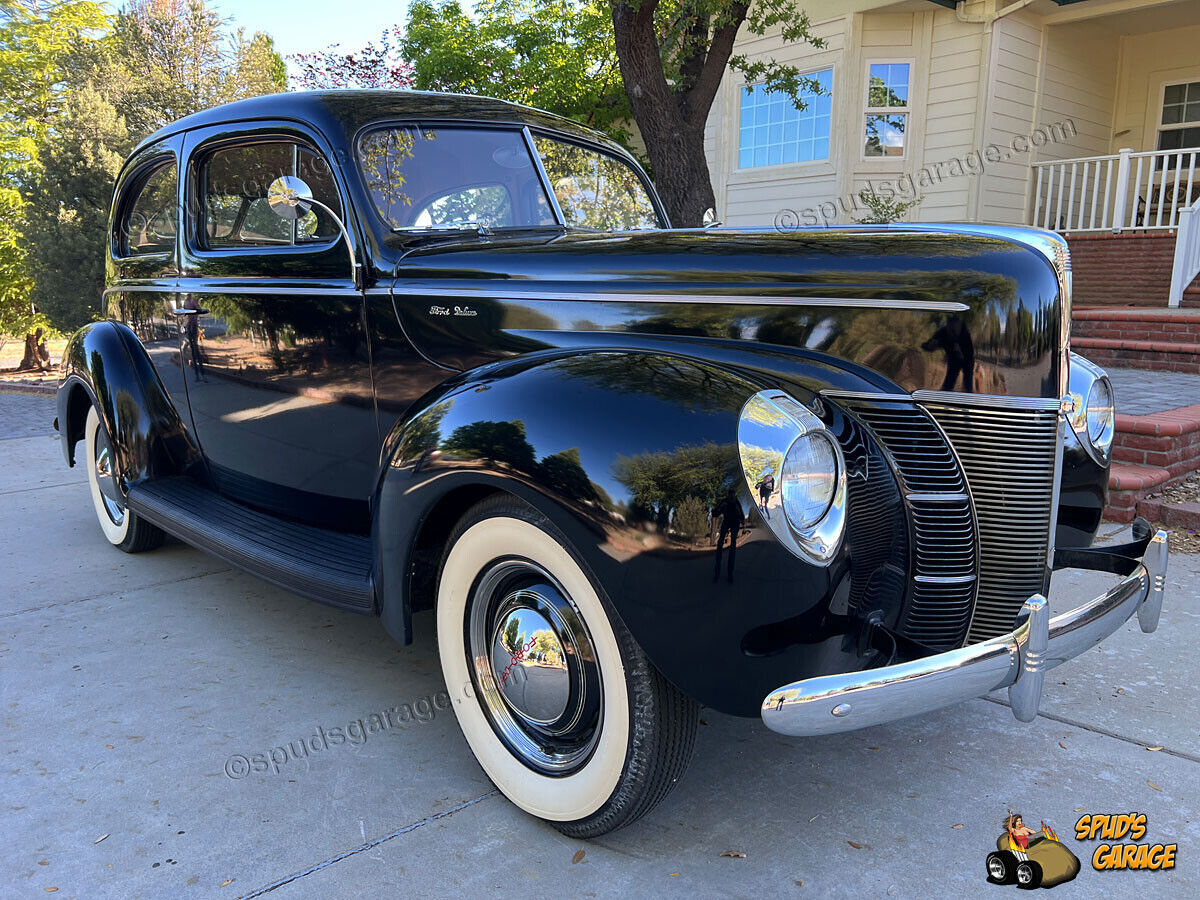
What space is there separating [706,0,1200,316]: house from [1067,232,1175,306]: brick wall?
1 cm

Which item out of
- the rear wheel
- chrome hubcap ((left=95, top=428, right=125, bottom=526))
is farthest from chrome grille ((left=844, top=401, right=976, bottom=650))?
the rear wheel

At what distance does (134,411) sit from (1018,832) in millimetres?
3515

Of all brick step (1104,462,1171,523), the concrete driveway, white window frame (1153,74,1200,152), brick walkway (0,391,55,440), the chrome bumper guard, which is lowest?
brick walkway (0,391,55,440)

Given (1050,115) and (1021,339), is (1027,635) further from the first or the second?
(1050,115)

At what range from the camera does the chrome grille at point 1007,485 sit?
6.47 ft

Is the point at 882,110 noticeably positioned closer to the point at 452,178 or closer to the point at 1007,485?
the point at 452,178

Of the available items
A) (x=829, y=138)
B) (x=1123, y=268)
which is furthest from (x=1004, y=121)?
(x=1123, y=268)

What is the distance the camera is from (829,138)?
10.7m

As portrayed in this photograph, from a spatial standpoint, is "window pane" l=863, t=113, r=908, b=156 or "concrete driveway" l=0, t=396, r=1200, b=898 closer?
"concrete driveway" l=0, t=396, r=1200, b=898

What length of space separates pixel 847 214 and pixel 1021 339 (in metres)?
9.24

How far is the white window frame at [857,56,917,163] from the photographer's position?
10.3m

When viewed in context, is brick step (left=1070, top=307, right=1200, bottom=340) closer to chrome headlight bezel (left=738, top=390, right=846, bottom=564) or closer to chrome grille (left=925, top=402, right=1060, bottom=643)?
chrome grille (left=925, top=402, right=1060, bottom=643)

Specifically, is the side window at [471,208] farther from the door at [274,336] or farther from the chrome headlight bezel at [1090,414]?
the chrome headlight bezel at [1090,414]

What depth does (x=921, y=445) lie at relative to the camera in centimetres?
197
